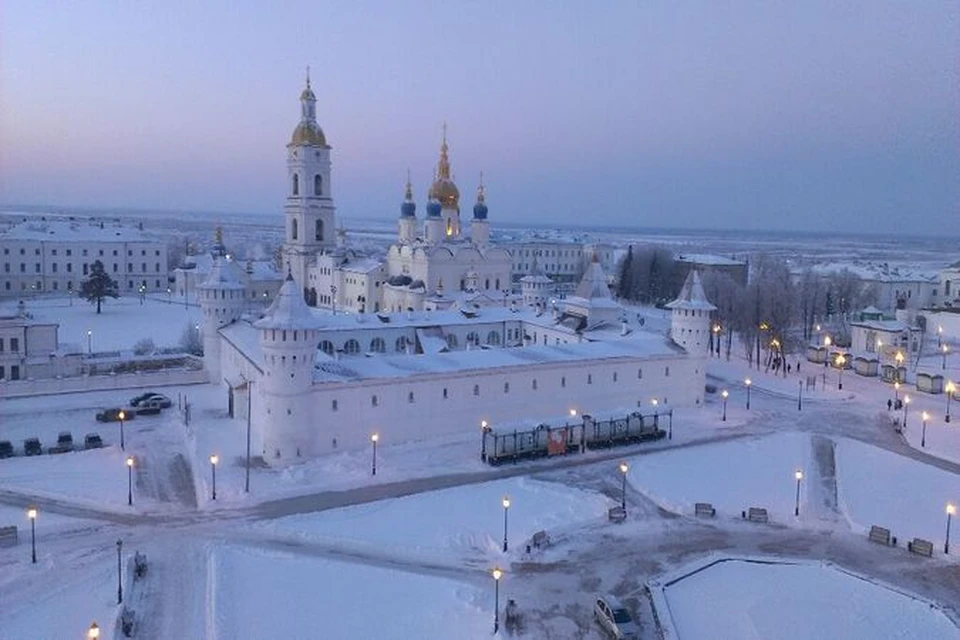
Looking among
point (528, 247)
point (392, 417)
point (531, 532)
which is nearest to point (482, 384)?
point (392, 417)

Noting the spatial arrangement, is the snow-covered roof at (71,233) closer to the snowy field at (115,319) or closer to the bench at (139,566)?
the snowy field at (115,319)

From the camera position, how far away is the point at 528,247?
105 m

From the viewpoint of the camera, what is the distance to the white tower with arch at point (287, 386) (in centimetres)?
2816

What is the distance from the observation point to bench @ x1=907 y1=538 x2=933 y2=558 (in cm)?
2105

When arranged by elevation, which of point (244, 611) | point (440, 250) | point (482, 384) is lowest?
point (244, 611)

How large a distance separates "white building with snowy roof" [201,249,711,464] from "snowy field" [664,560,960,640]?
44.5 feet

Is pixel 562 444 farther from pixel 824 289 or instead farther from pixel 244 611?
pixel 824 289

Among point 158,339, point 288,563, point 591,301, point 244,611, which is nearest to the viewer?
point 244,611

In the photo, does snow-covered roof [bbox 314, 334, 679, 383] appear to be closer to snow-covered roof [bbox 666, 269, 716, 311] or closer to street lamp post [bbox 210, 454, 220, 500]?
snow-covered roof [bbox 666, 269, 716, 311]

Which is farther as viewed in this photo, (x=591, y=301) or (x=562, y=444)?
(x=591, y=301)

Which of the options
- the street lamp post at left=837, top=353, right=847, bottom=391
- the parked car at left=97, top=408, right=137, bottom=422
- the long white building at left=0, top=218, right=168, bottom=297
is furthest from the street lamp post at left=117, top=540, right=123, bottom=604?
the long white building at left=0, top=218, right=168, bottom=297

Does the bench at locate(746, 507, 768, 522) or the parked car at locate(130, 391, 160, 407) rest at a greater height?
the parked car at locate(130, 391, 160, 407)

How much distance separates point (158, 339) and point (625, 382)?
31.2 metres

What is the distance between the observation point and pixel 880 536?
21906 mm
